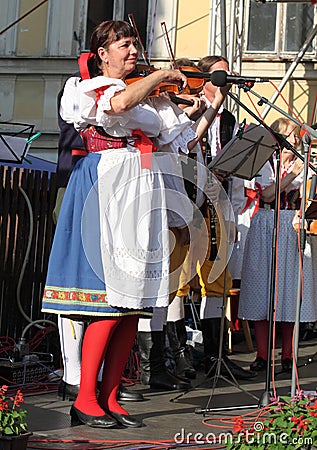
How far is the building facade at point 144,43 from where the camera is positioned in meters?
12.0

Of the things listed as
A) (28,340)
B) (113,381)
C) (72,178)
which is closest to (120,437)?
(113,381)

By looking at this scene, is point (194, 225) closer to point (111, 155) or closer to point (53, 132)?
point (111, 155)

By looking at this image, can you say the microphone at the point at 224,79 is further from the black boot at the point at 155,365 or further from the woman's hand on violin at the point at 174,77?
the black boot at the point at 155,365

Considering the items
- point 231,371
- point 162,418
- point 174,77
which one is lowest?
point 162,418

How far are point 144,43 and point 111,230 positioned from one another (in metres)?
9.01

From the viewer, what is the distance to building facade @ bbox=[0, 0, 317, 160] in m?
12.0

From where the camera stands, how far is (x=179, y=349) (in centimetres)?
583

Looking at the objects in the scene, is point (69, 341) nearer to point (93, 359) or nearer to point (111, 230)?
point (93, 359)

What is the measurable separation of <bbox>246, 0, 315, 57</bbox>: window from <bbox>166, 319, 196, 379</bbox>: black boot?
7.17 metres

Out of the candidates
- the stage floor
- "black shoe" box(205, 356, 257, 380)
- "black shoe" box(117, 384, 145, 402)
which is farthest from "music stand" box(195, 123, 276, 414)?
"black shoe" box(205, 356, 257, 380)

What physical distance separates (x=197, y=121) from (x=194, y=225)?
0.80 m

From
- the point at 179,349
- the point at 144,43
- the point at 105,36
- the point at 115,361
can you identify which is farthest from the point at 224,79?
the point at 144,43

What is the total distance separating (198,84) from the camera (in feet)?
15.8

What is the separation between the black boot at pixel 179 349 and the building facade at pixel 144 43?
249 inches
